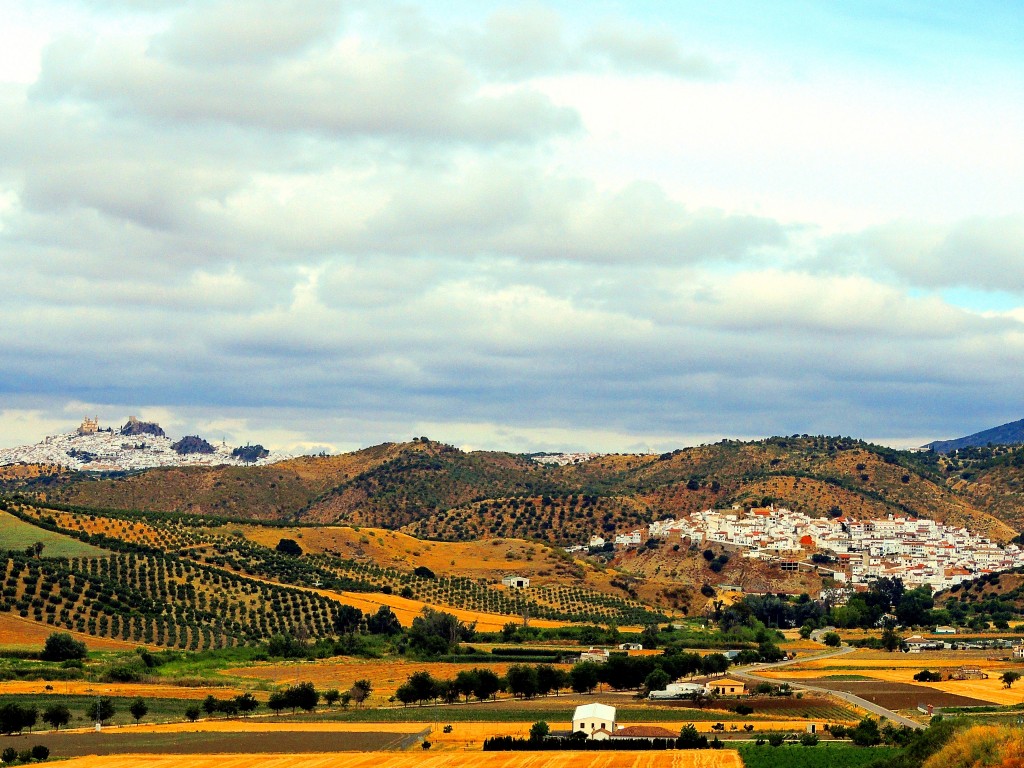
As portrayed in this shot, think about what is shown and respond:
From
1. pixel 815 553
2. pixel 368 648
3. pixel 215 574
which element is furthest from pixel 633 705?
pixel 815 553

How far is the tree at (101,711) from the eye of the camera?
227 ft

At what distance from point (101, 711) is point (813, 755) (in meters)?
36.2

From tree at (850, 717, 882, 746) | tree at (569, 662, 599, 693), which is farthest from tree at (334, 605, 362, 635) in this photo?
tree at (850, 717, 882, 746)

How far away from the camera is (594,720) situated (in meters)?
68.4

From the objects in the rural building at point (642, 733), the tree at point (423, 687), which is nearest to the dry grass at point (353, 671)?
the tree at point (423, 687)

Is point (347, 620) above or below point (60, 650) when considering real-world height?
above

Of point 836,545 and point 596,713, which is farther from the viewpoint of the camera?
point 836,545

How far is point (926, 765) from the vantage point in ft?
144

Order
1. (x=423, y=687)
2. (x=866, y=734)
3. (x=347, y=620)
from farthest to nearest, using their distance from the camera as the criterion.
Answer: (x=347, y=620)
(x=423, y=687)
(x=866, y=734)

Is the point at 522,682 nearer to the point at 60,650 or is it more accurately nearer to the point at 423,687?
the point at 423,687

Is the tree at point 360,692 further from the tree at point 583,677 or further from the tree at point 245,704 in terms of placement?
the tree at point 583,677

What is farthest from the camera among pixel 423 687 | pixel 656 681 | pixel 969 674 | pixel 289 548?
pixel 289 548

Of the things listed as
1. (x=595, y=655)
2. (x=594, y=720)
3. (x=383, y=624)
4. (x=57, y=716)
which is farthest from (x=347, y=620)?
(x=594, y=720)

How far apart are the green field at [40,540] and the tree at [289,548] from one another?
25559 mm
